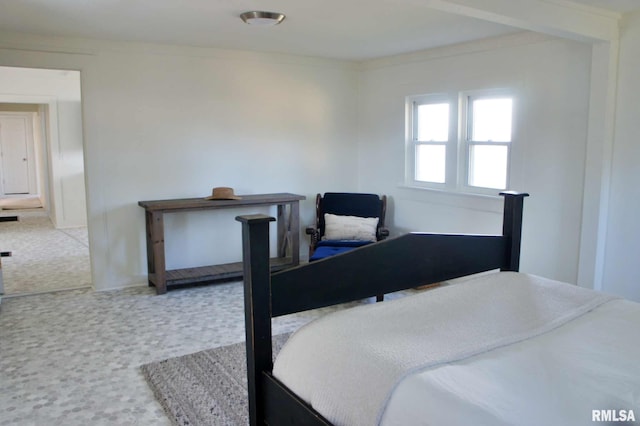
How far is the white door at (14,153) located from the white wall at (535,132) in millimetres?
10510

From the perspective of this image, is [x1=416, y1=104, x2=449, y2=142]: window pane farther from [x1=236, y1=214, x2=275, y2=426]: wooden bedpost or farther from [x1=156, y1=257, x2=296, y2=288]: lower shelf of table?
[x1=236, y1=214, x2=275, y2=426]: wooden bedpost

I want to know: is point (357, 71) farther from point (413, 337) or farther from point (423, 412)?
point (423, 412)

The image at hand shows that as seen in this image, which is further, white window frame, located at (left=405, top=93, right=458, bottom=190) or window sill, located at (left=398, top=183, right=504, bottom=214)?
white window frame, located at (left=405, top=93, right=458, bottom=190)

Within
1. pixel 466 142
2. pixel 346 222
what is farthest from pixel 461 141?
pixel 346 222

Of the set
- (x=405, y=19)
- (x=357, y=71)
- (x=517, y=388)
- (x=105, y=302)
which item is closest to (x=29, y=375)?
(x=105, y=302)

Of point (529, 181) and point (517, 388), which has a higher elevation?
point (529, 181)

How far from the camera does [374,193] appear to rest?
5.97 metres

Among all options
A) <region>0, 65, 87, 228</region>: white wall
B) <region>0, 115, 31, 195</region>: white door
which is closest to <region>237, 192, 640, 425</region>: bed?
<region>0, 65, 87, 228</region>: white wall

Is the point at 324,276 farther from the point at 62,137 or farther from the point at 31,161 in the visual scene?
the point at 31,161

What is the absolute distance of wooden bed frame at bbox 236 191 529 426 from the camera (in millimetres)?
1688

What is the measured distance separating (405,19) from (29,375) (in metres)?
3.46

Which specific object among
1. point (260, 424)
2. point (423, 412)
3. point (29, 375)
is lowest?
point (29, 375)

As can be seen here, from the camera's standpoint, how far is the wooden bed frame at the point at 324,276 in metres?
1.69

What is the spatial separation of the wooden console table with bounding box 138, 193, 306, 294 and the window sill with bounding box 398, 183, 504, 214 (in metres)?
1.17
